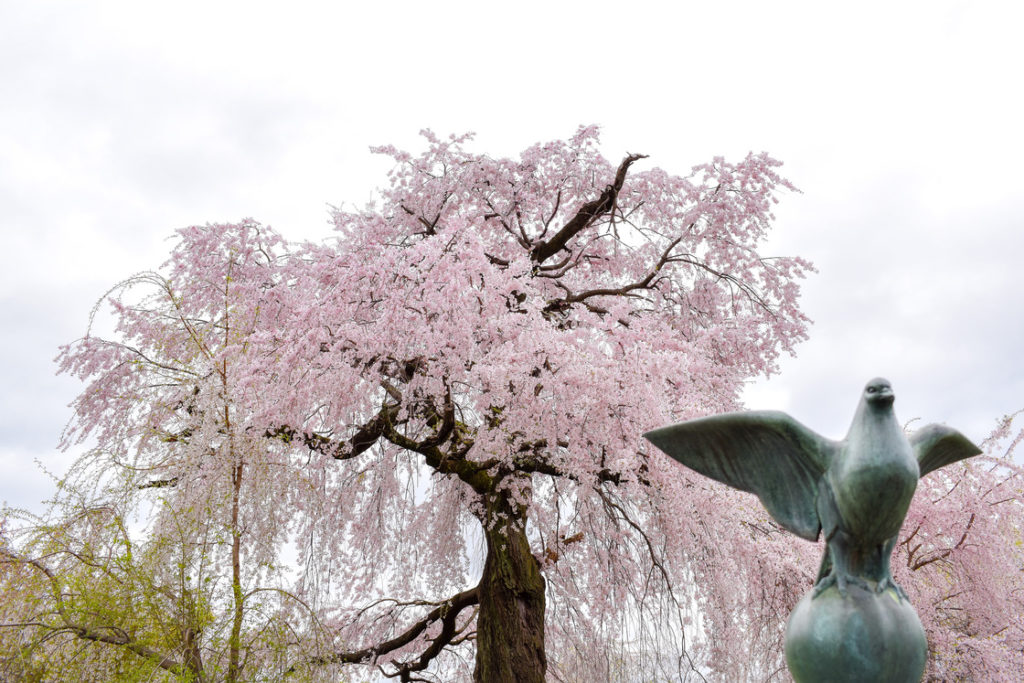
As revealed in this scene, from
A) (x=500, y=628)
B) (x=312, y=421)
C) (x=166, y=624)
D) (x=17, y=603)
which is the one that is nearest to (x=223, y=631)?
(x=166, y=624)

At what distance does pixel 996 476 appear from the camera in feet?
24.5

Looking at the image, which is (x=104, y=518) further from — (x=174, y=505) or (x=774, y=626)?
(x=774, y=626)

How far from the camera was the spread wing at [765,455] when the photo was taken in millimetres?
3064

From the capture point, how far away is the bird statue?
2.76m

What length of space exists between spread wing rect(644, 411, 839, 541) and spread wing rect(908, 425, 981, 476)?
1.53ft

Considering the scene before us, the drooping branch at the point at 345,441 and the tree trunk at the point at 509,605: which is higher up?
the drooping branch at the point at 345,441

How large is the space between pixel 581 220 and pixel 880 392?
18.9ft

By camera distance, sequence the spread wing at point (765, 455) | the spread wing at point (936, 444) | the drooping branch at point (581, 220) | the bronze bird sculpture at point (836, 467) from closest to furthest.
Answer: the bronze bird sculpture at point (836, 467)
the spread wing at point (765, 455)
the spread wing at point (936, 444)
the drooping branch at point (581, 220)

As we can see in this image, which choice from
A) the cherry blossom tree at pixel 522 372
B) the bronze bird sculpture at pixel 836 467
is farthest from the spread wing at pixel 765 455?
the cherry blossom tree at pixel 522 372

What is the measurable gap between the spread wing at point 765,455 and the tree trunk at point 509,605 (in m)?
3.47

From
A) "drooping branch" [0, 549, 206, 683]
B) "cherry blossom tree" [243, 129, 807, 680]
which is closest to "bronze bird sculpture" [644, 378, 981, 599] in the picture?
"cherry blossom tree" [243, 129, 807, 680]

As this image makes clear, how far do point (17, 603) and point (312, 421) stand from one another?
7.51 feet

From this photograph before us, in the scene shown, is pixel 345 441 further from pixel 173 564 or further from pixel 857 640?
pixel 857 640

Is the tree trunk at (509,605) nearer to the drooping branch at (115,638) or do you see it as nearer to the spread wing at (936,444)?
the drooping branch at (115,638)
